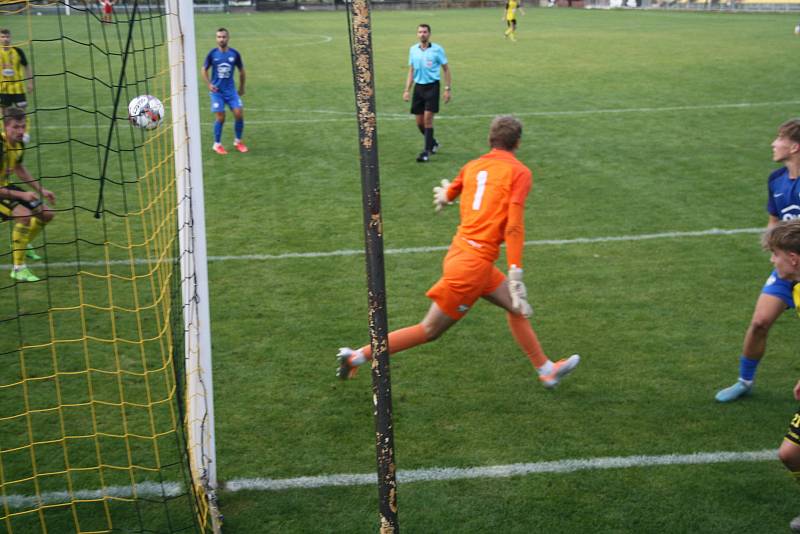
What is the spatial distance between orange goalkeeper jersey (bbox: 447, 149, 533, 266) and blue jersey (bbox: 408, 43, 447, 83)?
820cm

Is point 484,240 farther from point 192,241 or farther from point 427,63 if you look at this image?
point 427,63

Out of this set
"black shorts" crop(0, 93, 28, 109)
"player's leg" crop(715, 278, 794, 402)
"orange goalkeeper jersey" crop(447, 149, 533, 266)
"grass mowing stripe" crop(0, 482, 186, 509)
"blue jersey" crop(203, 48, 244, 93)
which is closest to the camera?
"grass mowing stripe" crop(0, 482, 186, 509)

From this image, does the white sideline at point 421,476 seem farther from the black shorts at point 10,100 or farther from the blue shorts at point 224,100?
the blue shorts at point 224,100

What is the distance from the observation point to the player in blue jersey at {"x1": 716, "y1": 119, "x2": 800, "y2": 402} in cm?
562

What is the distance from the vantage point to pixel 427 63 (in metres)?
13.8

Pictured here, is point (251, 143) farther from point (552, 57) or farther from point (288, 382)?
point (552, 57)

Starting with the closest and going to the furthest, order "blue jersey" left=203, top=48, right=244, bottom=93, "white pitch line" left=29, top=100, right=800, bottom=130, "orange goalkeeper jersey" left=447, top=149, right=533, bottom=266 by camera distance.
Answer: "orange goalkeeper jersey" left=447, top=149, right=533, bottom=266, "blue jersey" left=203, top=48, right=244, bottom=93, "white pitch line" left=29, top=100, right=800, bottom=130

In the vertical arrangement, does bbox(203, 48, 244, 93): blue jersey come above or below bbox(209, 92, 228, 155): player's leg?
above

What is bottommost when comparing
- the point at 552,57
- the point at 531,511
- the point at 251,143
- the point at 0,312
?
the point at 531,511

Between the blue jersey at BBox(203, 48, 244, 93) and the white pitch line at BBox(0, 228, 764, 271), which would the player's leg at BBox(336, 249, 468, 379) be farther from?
the blue jersey at BBox(203, 48, 244, 93)

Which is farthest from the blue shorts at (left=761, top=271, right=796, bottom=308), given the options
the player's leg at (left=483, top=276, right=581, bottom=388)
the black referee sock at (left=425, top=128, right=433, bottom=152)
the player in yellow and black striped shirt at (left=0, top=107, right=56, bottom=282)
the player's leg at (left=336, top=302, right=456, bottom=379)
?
the black referee sock at (left=425, top=128, right=433, bottom=152)

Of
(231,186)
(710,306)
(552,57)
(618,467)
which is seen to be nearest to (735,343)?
(710,306)

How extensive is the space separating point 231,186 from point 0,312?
4941 mm

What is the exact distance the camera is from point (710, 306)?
784 cm
